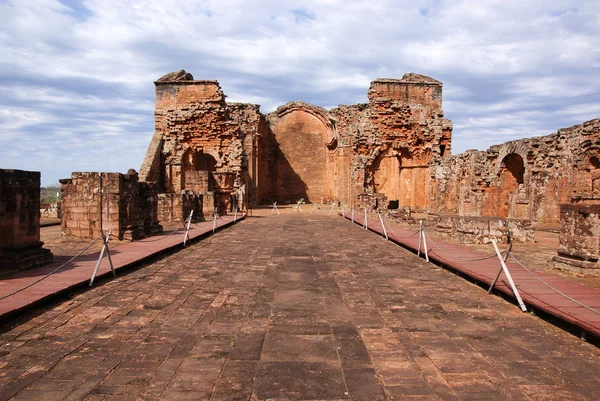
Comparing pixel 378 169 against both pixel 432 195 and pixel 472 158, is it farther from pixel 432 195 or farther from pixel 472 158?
pixel 472 158

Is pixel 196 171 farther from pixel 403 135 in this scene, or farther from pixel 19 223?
pixel 19 223

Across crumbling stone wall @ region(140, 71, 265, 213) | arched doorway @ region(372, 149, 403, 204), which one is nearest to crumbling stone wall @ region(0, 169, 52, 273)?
crumbling stone wall @ region(140, 71, 265, 213)

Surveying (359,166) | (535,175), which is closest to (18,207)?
(535,175)

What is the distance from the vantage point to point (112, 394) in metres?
2.98

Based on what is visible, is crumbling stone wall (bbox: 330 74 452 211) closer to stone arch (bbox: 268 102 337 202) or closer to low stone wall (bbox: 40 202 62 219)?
stone arch (bbox: 268 102 337 202)

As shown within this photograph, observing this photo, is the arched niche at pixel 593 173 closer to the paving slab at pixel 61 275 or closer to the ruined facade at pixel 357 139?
the ruined facade at pixel 357 139

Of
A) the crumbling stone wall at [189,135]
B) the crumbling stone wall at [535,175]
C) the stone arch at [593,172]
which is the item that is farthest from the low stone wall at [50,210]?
the stone arch at [593,172]

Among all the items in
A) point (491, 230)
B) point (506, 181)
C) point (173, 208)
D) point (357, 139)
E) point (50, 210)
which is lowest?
point (491, 230)

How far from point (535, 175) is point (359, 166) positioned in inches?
424

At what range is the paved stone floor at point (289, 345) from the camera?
122 inches

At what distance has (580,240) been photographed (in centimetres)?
712

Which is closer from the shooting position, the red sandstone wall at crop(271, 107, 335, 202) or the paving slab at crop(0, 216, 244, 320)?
the paving slab at crop(0, 216, 244, 320)

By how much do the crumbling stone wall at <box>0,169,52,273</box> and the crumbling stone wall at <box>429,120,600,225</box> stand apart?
12689 mm

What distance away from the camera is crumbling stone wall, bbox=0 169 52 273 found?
21.9 ft
